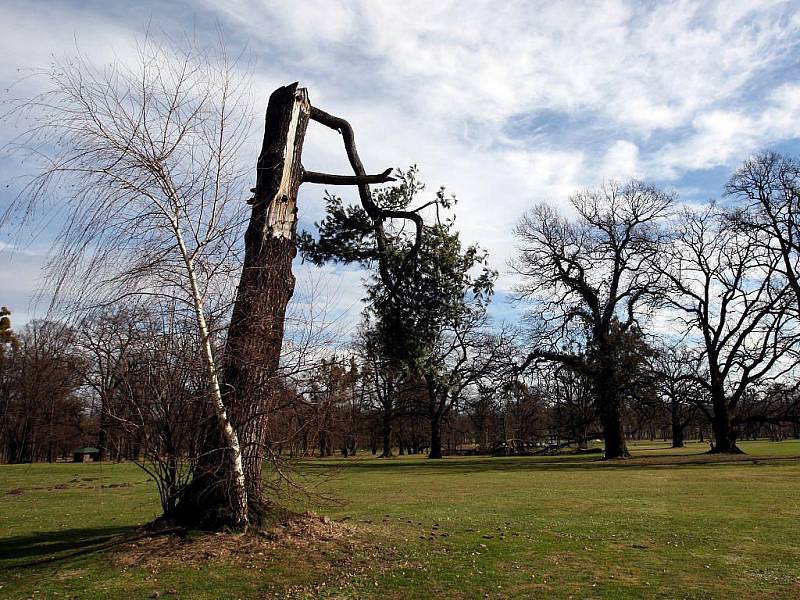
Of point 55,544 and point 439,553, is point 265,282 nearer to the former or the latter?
point 439,553

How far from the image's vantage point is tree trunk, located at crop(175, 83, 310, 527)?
24.4 feet

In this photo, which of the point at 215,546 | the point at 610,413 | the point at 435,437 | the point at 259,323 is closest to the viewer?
the point at 215,546

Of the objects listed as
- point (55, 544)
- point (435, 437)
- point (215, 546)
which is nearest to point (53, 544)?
point (55, 544)

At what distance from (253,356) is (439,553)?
10.8ft

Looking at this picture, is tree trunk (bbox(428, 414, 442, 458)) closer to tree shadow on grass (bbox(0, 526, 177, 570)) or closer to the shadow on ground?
the shadow on ground

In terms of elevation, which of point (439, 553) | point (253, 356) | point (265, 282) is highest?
point (265, 282)

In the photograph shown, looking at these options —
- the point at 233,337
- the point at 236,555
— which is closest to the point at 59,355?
the point at 233,337

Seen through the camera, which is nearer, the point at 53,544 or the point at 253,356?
the point at 253,356

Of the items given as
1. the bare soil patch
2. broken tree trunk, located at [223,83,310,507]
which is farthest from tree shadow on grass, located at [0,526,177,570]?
broken tree trunk, located at [223,83,310,507]

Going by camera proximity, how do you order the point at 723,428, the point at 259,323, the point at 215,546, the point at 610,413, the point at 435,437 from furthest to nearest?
the point at 435,437 < the point at 723,428 < the point at 610,413 < the point at 259,323 < the point at 215,546

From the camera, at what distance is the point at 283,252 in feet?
28.1

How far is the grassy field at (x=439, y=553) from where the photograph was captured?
597cm

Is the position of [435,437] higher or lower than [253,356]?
lower

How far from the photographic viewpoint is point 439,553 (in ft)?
24.7
